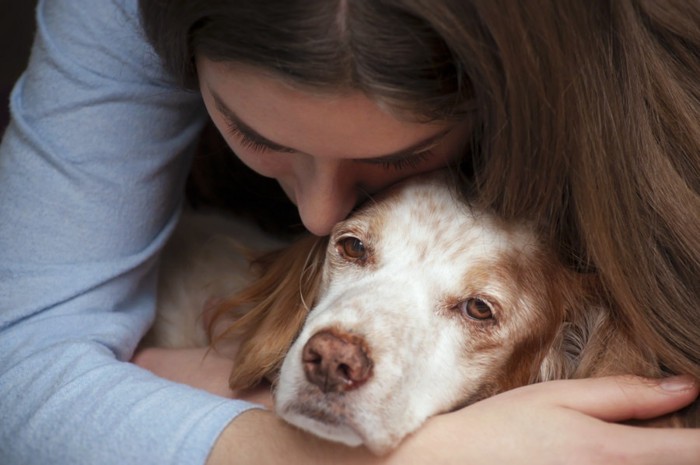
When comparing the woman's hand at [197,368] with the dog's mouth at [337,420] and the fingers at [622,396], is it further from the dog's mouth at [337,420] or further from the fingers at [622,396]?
the fingers at [622,396]

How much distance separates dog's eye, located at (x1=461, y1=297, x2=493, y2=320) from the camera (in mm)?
1573

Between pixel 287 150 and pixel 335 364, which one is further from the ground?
pixel 287 150

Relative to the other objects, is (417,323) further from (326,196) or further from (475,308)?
(326,196)

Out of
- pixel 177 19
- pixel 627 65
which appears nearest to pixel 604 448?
pixel 627 65

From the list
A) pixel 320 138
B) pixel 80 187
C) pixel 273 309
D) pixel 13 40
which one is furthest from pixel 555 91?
pixel 13 40

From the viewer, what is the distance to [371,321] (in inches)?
56.8

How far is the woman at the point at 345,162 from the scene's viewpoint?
1.30m

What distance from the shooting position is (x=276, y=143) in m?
1.48

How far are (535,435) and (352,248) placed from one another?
446mm

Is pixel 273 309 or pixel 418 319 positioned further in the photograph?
pixel 273 309

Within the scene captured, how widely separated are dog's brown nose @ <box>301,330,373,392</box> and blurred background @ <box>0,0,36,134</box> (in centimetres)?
154

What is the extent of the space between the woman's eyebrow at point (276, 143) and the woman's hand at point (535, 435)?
407 mm

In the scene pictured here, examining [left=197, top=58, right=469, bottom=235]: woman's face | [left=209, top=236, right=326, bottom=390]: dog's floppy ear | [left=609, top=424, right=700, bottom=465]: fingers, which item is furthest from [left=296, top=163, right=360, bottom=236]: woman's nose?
[left=609, top=424, right=700, bottom=465]: fingers

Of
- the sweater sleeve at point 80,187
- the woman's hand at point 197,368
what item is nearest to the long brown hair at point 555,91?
the sweater sleeve at point 80,187
